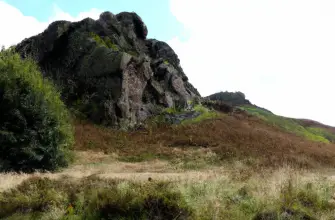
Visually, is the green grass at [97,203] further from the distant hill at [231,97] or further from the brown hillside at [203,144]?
the distant hill at [231,97]

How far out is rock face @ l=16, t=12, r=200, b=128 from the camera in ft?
129

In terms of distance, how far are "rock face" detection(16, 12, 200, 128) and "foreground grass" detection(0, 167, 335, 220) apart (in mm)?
26185

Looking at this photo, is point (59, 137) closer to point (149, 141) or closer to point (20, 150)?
point (20, 150)

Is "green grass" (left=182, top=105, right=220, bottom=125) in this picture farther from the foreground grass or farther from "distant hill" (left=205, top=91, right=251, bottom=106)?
"distant hill" (left=205, top=91, right=251, bottom=106)

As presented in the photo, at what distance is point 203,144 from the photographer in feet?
107

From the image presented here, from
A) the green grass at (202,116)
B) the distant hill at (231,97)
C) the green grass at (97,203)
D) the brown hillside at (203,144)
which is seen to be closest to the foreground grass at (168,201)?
the green grass at (97,203)

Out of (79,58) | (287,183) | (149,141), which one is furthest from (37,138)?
(79,58)

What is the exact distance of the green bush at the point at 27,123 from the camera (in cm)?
2228

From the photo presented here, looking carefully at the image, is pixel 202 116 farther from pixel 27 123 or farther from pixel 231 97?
pixel 231 97

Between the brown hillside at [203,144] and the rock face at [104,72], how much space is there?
3.72m

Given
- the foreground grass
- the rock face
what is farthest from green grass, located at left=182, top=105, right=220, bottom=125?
the foreground grass

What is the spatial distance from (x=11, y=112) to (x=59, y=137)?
3.70 m

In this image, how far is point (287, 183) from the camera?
1212cm

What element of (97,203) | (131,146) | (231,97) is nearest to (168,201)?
(97,203)
